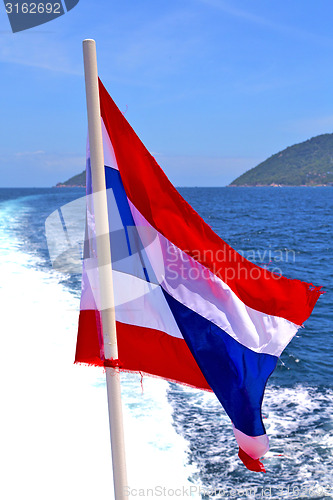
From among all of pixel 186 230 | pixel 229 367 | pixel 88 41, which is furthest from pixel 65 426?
pixel 88 41

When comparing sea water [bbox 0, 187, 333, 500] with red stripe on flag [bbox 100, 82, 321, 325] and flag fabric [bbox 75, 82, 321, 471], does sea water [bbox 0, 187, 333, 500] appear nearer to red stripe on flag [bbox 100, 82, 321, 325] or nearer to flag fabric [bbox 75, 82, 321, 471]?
flag fabric [bbox 75, 82, 321, 471]

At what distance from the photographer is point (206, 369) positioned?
354 cm

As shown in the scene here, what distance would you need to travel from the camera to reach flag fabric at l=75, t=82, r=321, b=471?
3.41 metres

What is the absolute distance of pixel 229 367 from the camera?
354 centimetres

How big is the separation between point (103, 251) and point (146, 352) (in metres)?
1.12

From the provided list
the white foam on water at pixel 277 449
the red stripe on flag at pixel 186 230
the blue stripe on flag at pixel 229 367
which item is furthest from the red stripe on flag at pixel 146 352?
the white foam on water at pixel 277 449

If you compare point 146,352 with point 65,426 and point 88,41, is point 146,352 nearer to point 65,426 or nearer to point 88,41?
point 88,41

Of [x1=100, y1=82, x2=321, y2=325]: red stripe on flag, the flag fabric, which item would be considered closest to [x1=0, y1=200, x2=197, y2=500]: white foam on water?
the flag fabric

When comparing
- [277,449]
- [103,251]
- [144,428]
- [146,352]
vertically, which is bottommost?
[277,449]

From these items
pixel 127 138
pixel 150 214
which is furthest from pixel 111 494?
pixel 127 138

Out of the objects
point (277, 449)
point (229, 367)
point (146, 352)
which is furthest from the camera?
point (277, 449)

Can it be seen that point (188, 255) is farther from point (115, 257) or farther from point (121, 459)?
point (121, 459)

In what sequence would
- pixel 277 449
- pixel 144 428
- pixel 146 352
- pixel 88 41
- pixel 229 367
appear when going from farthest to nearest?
1. pixel 144 428
2. pixel 277 449
3. pixel 146 352
4. pixel 229 367
5. pixel 88 41

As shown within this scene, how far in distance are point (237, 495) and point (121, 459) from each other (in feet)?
11.5
